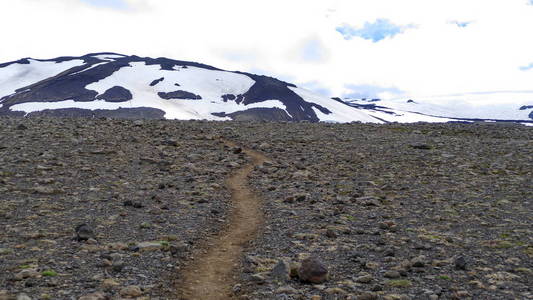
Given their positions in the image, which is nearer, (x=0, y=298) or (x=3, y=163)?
(x=0, y=298)

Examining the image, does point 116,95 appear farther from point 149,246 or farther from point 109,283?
point 109,283

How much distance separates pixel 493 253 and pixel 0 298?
32.9 feet

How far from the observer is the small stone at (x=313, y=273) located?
9156 millimetres

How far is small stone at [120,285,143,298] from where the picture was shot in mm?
8164

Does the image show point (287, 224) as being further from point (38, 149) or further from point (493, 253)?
point (38, 149)

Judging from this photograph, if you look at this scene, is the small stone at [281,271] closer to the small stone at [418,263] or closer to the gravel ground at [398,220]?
the gravel ground at [398,220]

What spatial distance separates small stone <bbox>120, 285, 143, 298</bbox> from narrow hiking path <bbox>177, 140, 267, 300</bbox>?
77cm

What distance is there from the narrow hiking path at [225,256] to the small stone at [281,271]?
853 mm

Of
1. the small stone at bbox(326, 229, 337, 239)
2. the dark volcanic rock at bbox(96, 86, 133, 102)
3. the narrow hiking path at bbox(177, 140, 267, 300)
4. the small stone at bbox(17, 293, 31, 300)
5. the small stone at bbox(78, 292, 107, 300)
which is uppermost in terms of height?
the dark volcanic rock at bbox(96, 86, 133, 102)

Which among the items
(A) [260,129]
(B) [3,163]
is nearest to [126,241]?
(B) [3,163]

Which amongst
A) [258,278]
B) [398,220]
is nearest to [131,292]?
[258,278]

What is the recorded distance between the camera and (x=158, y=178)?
19.2 meters

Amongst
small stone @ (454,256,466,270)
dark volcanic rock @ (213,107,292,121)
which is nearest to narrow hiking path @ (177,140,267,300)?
small stone @ (454,256,466,270)

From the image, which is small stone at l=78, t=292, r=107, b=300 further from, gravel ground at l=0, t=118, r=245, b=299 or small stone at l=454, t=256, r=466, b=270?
small stone at l=454, t=256, r=466, b=270
